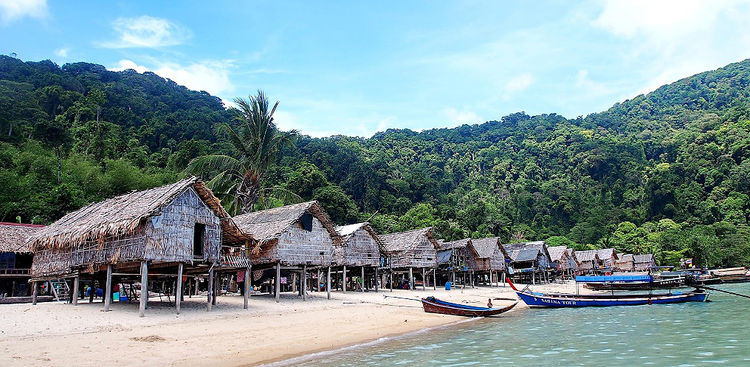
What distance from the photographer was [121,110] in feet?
189

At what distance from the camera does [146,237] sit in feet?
55.4

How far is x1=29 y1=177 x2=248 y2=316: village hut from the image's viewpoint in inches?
671

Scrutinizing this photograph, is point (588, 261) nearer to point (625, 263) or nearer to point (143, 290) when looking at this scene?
point (625, 263)

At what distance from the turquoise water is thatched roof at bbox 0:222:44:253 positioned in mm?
19138

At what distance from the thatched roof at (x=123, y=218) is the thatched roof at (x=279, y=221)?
2758mm

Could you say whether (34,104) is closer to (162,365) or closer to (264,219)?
(264,219)

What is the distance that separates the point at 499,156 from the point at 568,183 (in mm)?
17392

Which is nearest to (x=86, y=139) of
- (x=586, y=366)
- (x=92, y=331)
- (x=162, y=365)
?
(x=92, y=331)

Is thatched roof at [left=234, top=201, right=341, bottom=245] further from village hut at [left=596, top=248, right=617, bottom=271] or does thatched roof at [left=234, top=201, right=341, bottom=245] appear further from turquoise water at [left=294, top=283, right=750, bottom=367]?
village hut at [left=596, top=248, right=617, bottom=271]

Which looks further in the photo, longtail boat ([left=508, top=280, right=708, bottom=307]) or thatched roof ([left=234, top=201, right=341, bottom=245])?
longtail boat ([left=508, top=280, right=708, bottom=307])

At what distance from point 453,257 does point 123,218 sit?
2713 centimetres

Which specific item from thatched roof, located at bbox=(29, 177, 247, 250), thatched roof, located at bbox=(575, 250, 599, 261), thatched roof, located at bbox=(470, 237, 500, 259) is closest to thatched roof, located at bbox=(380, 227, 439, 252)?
thatched roof, located at bbox=(470, 237, 500, 259)

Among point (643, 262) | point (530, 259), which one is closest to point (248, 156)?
point (530, 259)

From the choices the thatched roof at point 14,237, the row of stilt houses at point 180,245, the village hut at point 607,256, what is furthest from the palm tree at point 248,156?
the village hut at point 607,256
